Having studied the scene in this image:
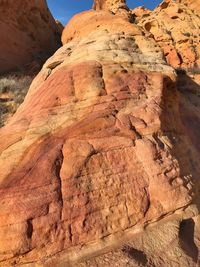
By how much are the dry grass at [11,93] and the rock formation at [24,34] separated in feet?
5.91

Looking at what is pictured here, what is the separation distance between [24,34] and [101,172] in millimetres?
11703

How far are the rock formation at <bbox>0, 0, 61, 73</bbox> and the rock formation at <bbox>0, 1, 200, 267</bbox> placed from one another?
820 centimetres

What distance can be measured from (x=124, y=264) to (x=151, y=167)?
4.56 ft

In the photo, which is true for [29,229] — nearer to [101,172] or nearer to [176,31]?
[101,172]

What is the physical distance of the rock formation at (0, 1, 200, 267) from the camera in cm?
333

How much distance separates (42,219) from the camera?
3.37 m

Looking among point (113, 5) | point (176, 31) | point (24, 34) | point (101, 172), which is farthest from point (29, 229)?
point (113, 5)

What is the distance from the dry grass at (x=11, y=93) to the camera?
8750 mm

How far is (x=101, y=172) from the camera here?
3.87m

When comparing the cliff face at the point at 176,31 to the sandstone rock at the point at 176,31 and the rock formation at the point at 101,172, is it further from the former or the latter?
the rock formation at the point at 101,172

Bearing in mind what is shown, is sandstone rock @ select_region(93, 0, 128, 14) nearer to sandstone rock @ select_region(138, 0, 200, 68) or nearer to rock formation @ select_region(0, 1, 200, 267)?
sandstone rock @ select_region(138, 0, 200, 68)

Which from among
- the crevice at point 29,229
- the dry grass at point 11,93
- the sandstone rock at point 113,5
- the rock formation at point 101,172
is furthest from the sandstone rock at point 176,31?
the crevice at point 29,229

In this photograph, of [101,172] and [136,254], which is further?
[101,172]

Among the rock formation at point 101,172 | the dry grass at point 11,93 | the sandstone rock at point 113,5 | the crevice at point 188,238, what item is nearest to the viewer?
the rock formation at point 101,172
